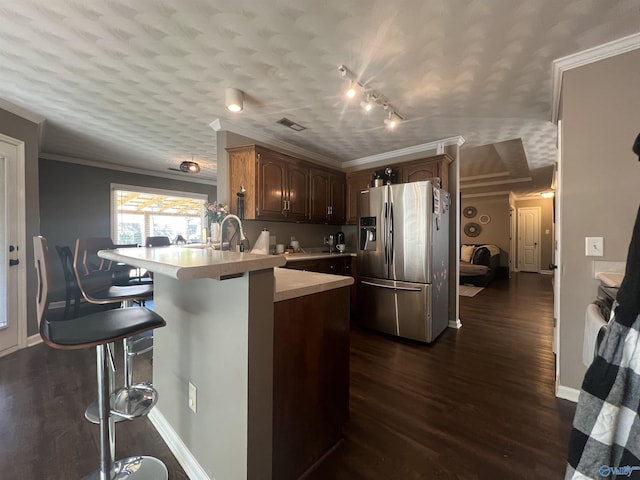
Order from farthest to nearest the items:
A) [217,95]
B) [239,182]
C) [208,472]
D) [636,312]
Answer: [239,182] < [217,95] < [208,472] < [636,312]

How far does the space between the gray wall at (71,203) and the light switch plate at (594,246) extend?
6.62 metres

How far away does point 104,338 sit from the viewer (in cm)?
105

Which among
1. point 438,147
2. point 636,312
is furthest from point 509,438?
point 438,147

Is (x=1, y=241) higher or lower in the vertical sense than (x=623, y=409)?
higher

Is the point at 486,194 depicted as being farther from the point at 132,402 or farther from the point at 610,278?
the point at 132,402

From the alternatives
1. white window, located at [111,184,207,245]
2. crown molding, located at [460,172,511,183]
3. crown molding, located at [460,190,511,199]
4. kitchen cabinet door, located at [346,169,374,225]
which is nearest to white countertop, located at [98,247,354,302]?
kitchen cabinet door, located at [346,169,374,225]

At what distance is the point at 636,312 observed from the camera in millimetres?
625

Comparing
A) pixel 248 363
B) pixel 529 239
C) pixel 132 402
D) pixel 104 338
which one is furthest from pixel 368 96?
pixel 529 239

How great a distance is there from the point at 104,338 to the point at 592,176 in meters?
3.02

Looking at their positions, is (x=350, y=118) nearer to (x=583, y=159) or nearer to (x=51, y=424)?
(x=583, y=159)

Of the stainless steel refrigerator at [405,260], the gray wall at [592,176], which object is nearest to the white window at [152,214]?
the stainless steel refrigerator at [405,260]

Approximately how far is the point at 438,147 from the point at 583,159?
1.92m

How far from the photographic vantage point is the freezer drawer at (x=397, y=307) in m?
2.89

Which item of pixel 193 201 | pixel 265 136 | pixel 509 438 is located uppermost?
pixel 265 136
